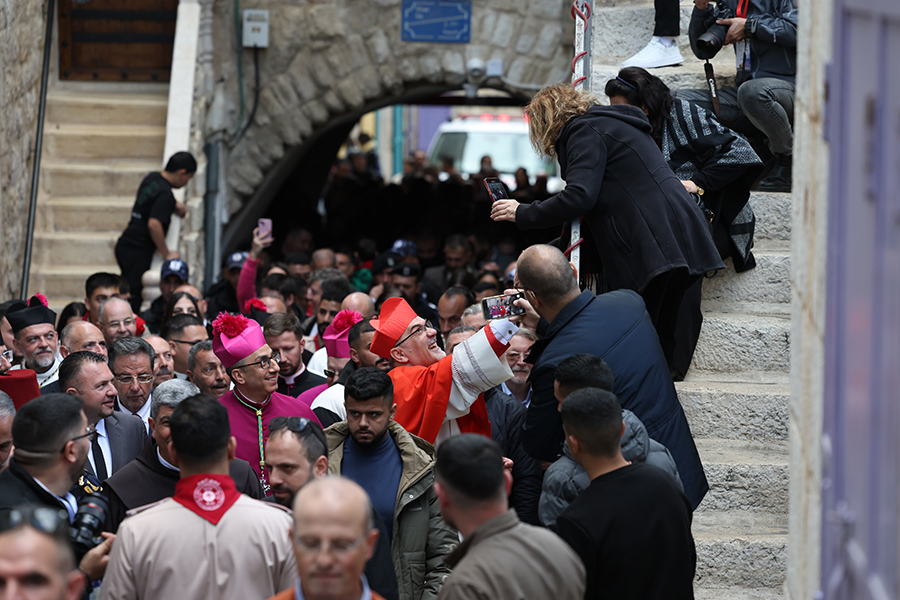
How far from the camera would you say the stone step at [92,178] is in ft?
29.6

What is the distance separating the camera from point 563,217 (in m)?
4.27

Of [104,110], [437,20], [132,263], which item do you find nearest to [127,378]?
[132,263]

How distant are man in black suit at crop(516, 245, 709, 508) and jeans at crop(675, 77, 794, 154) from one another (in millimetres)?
1830

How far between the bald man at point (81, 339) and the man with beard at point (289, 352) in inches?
34.2

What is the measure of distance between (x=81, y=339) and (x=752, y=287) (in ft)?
11.8

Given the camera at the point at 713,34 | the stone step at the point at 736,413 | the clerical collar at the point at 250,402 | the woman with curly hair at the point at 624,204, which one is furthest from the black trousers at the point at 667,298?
the clerical collar at the point at 250,402

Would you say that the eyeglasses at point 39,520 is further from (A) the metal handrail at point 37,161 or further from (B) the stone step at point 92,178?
(B) the stone step at point 92,178

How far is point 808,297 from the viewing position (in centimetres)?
257

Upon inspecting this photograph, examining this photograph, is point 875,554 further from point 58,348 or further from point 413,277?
point 413,277

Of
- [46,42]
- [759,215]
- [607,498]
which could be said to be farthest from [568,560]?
[46,42]

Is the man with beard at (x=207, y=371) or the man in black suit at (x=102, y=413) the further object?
the man with beard at (x=207, y=371)

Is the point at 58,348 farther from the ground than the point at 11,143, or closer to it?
closer to it

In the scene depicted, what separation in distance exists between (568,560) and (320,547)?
0.65 meters

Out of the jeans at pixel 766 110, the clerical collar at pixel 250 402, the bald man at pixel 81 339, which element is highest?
the jeans at pixel 766 110
